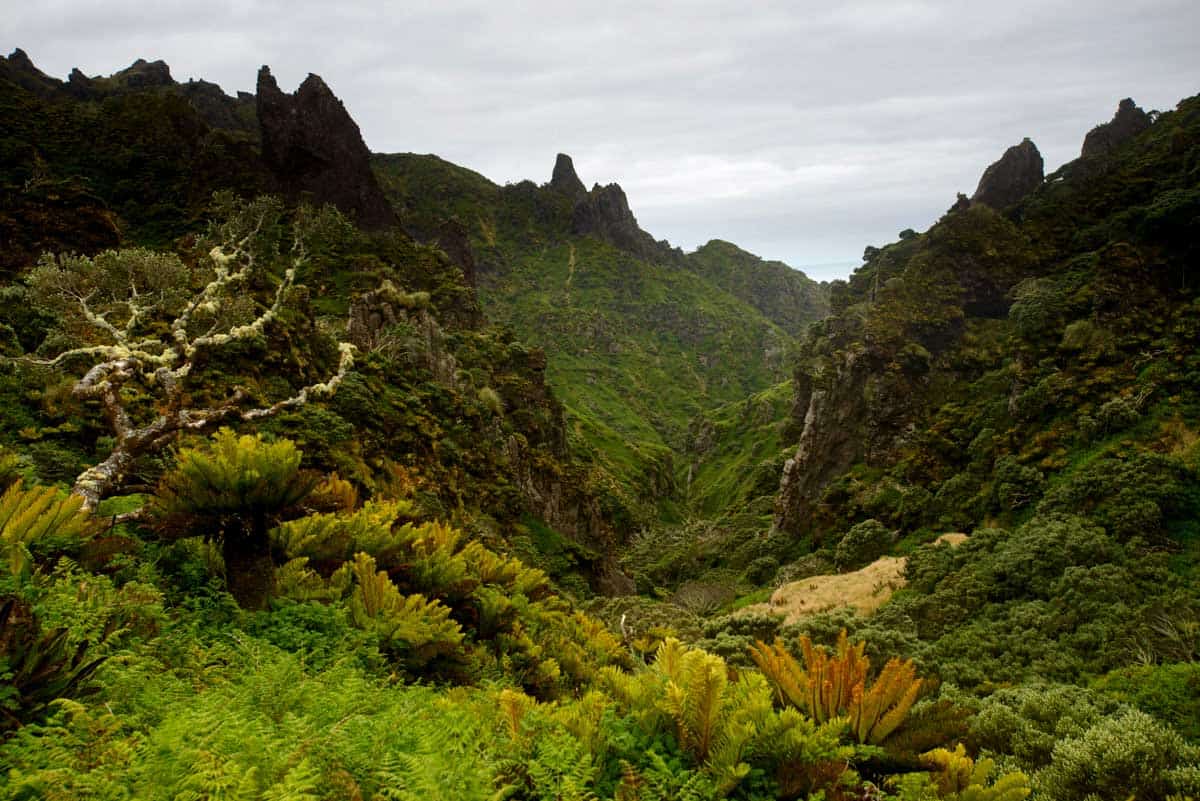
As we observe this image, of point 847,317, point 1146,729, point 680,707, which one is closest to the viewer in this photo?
point 680,707

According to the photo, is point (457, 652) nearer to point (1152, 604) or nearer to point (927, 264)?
point (1152, 604)

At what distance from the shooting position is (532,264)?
433 feet

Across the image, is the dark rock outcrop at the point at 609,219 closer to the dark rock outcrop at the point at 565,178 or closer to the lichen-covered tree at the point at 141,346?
the dark rock outcrop at the point at 565,178

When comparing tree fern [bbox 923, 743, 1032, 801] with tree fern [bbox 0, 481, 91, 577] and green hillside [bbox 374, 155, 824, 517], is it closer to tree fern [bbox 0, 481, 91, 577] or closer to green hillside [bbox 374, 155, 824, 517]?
tree fern [bbox 0, 481, 91, 577]

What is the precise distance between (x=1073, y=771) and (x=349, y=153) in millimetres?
50205

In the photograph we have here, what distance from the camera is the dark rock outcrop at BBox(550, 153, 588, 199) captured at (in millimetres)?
152250

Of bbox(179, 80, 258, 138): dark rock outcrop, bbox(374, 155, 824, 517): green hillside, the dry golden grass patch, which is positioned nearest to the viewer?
the dry golden grass patch

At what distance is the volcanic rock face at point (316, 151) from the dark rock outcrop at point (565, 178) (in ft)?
373

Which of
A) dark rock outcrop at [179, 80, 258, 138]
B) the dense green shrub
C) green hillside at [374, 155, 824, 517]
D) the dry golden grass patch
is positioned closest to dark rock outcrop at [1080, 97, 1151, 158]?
the dense green shrub

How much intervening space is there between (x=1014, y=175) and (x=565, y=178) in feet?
379

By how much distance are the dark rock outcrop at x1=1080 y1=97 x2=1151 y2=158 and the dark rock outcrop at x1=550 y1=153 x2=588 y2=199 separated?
11303 centimetres

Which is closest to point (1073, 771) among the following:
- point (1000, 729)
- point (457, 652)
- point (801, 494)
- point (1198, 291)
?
point (1000, 729)

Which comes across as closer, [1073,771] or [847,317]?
[1073,771]

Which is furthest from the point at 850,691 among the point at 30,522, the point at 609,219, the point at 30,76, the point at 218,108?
the point at 609,219
